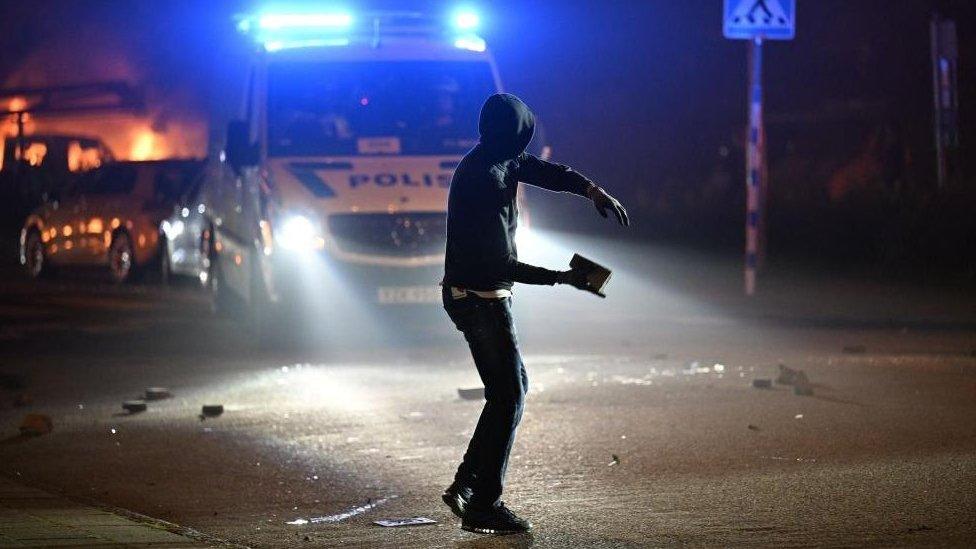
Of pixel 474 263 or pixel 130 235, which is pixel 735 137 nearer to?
pixel 130 235

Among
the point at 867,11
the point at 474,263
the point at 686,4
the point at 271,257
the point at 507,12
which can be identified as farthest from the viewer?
the point at 507,12

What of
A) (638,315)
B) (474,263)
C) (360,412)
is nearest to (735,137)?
(638,315)

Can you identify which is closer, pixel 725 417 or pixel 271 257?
pixel 725 417

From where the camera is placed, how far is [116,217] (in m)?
24.5

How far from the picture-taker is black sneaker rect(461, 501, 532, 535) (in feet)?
22.1

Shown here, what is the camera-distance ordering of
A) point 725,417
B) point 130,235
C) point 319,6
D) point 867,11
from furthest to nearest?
1. point 867,11
2. point 130,235
3. point 319,6
4. point 725,417

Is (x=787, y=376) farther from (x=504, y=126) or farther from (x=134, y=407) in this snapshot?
(x=504, y=126)

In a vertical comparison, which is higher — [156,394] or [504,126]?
[504,126]

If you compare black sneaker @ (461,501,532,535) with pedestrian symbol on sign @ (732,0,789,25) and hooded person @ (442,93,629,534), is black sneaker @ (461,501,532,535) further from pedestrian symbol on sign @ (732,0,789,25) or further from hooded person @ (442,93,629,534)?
pedestrian symbol on sign @ (732,0,789,25)

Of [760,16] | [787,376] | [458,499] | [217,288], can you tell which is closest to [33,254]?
[217,288]

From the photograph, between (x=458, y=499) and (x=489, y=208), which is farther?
(x=458, y=499)

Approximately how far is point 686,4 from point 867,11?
324 centimetres

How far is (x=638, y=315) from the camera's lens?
58.8ft

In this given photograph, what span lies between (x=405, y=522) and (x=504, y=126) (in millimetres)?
1648
